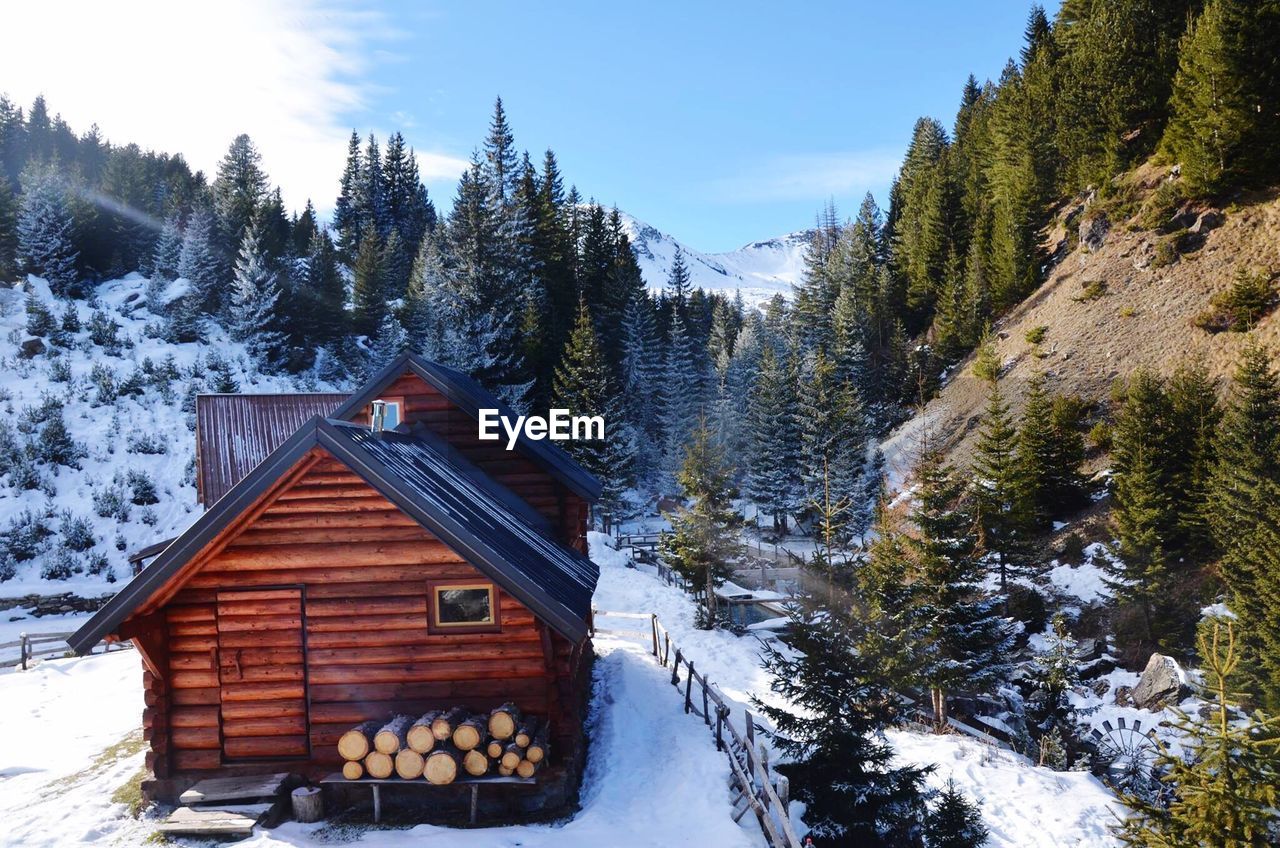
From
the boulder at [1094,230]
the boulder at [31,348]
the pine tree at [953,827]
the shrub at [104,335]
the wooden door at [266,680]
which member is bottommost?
the pine tree at [953,827]

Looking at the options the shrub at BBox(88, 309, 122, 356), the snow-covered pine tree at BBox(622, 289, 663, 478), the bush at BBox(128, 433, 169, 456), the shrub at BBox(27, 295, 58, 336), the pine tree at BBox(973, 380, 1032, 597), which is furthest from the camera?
the snow-covered pine tree at BBox(622, 289, 663, 478)

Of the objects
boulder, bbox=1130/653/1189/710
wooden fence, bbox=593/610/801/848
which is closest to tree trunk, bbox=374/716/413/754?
wooden fence, bbox=593/610/801/848

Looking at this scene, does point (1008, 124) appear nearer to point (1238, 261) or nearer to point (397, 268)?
point (1238, 261)

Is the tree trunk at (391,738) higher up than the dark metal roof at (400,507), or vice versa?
the dark metal roof at (400,507)

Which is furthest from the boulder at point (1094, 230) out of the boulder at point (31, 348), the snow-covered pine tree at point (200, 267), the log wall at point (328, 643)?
the boulder at point (31, 348)

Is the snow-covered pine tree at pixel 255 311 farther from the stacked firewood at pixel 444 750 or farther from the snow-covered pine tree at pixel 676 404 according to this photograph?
the stacked firewood at pixel 444 750

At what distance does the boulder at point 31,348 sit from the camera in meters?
36.9

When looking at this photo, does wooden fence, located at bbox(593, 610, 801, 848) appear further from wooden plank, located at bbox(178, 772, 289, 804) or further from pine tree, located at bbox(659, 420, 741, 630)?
pine tree, located at bbox(659, 420, 741, 630)

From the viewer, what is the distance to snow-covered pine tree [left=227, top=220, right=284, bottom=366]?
146ft

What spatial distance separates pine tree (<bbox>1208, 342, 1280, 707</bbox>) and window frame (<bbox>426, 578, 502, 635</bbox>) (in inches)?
821

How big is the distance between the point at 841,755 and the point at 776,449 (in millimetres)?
39802

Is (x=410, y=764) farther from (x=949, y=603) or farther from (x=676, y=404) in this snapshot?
(x=676, y=404)

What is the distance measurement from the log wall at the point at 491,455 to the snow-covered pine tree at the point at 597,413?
2551 centimetres

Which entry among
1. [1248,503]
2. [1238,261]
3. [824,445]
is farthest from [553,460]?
[1238,261]
